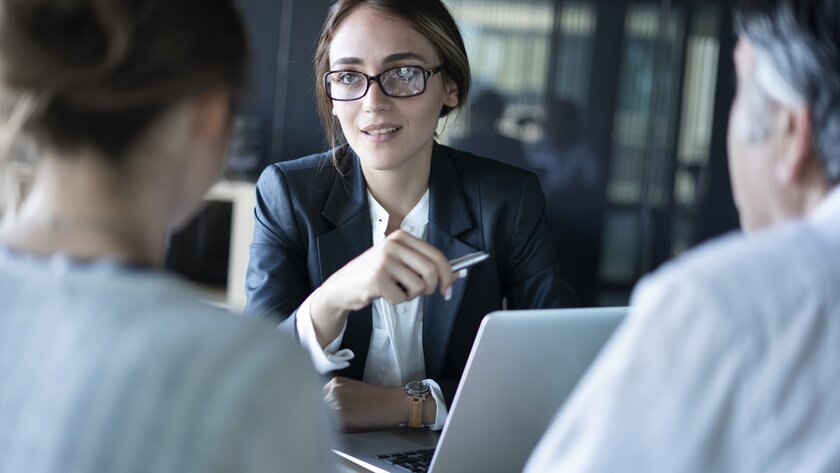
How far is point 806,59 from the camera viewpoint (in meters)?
1.11

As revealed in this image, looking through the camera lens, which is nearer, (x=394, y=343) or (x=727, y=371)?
(x=727, y=371)

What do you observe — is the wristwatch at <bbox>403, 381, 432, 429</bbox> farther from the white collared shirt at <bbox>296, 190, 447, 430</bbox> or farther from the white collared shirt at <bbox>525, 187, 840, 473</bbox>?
the white collared shirt at <bbox>525, 187, 840, 473</bbox>

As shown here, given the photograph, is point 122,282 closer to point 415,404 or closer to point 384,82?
point 415,404

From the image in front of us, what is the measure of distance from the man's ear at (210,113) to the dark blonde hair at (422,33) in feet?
4.92

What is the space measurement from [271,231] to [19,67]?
1.51 meters

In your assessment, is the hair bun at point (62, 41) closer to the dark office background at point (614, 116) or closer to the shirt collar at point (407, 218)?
the shirt collar at point (407, 218)

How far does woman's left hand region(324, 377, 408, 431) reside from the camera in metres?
1.88

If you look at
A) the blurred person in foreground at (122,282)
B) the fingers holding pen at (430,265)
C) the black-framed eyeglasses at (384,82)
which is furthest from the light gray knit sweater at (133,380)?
the black-framed eyeglasses at (384,82)

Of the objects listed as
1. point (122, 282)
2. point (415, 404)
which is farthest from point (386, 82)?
point (122, 282)

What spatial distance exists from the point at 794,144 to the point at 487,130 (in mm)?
3811

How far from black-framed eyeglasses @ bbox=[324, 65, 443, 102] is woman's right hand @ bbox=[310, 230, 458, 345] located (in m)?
0.63

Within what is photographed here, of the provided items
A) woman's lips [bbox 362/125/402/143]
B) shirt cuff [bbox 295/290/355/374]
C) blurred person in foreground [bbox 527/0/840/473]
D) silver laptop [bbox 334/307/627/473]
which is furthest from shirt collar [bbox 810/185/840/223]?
woman's lips [bbox 362/125/402/143]

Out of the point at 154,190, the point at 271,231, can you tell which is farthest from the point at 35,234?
the point at 271,231

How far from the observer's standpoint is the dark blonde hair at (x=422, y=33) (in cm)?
246
